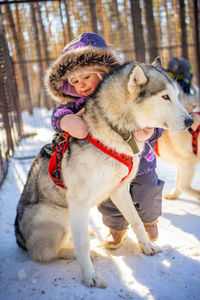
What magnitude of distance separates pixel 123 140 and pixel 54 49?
15.2 feet

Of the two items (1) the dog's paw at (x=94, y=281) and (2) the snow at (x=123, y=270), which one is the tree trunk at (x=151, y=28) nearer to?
(2) the snow at (x=123, y=270)

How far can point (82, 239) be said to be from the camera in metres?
1.63

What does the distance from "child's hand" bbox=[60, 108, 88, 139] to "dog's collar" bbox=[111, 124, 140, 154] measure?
217 mm

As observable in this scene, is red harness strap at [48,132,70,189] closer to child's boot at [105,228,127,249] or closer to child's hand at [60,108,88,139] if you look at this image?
child's hand at [60,108,88,139]

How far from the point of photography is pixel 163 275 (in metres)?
1.70

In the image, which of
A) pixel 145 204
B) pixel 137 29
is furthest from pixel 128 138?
pixel 137 29

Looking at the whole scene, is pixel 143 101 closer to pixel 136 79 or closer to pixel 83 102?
pixel 136 79

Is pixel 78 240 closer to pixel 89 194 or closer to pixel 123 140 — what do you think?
pixel 89 194

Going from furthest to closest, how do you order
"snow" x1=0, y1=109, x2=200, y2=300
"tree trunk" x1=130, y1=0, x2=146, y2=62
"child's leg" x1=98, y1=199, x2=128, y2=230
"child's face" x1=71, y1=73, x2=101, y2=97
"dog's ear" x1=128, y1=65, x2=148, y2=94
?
1. "tree trunk" x1=130, y1=0, x2=146, y2=62
2. "child's leg" x1=98, y1=199, x2=128, y2=230
3. "child's face" x1=71, y1=73, x2=101, y2=97
4. "snow" x1=0, y1=109, x2=200, y2=300
5. "dog's ear" x1=128, y1=65, x2=148, y2=94

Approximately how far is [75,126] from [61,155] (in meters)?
0.27

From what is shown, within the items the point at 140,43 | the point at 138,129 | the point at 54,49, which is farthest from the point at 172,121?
the point at 54,49

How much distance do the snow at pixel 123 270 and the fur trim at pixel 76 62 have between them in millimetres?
1523

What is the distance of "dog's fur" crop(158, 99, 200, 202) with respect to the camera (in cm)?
278

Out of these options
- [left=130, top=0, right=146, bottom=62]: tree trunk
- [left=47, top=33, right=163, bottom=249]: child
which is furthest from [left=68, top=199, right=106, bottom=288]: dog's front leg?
[left=130, top=0, right=146, bottom=62]: tree trunk
